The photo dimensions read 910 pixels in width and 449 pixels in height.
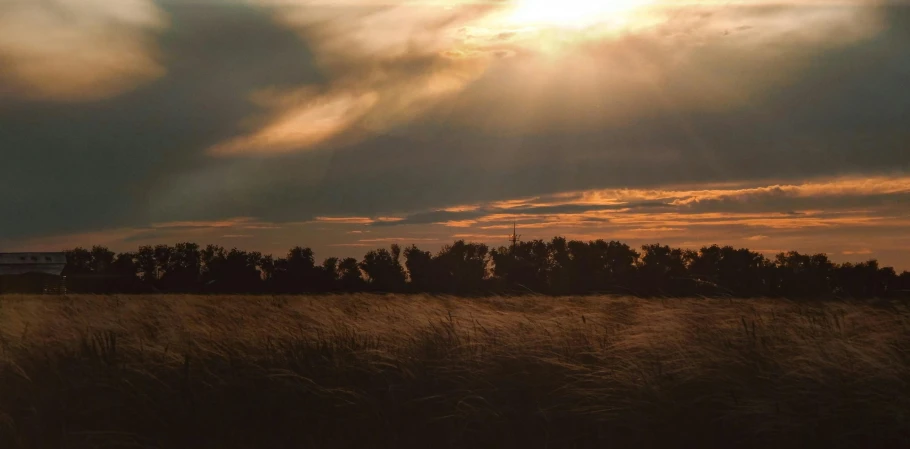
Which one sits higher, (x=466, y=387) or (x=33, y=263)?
(x=33, y=263)

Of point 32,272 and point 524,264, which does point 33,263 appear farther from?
point 524,264

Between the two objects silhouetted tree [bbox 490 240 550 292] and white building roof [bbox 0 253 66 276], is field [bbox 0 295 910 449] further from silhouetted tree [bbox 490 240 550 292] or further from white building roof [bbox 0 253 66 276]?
white building roof [bbox 0 253 66 276]

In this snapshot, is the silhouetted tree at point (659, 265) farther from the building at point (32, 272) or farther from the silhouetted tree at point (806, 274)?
the building at point (32, 272)

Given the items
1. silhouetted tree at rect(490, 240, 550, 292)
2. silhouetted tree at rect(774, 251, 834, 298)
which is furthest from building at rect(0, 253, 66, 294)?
silhouetted tree at rect(774, 251, 834, 298)

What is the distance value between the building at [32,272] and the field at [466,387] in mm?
25251

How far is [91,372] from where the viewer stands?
6.79 meters

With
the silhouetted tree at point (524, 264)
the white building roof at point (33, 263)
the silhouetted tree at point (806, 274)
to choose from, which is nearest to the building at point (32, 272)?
the white building roof at point (33, 263)

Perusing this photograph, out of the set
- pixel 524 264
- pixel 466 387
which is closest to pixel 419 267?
pixel 524 264

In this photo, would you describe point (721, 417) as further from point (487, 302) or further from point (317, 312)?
point (487, 302)

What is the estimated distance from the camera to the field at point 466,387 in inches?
223

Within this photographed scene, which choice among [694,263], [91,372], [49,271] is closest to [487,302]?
[91,372]

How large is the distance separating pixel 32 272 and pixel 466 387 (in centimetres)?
3242

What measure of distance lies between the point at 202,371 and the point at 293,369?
2.80 ft

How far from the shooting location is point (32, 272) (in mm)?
32500
